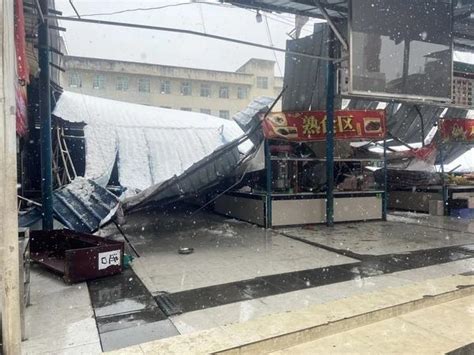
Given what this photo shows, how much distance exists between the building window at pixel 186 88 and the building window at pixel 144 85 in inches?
183

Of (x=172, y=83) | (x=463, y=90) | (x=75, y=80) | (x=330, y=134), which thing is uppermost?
(x=172, y=83)

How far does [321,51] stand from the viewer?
9.95m

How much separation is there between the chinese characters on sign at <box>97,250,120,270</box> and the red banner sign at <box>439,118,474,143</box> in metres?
11.1

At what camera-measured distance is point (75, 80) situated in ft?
137

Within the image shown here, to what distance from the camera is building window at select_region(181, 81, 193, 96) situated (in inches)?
1839

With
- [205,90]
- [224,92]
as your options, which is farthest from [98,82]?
[224,92]

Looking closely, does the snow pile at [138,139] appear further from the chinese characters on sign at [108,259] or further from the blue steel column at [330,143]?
the chinese characters on sign at [108,259]

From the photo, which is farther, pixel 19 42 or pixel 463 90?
pixel 463 90

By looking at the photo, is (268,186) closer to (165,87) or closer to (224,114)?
(165,87)

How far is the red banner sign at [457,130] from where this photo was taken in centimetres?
1182

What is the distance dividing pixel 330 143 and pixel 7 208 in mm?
8192

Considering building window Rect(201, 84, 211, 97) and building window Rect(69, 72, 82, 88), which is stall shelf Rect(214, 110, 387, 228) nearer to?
building window Rect(69, 72, 82, 88)

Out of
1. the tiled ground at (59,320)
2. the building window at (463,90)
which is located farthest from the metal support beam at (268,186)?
the tiled ground at (59,320)

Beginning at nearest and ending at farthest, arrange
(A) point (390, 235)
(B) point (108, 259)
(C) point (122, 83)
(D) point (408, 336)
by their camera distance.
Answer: (D) point (408, 336) < (B) point (108, 259) < (A) point (390, 235) < (C) point (122, 83)
